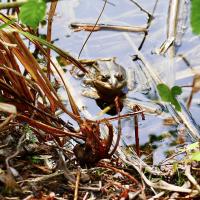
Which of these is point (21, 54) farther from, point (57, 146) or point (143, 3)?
point (143, 3)

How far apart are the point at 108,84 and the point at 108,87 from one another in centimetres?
2

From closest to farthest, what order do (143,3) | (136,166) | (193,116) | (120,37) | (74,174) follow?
(74,174) → (136,166) → (193,116) → (120,37) → (143,3)

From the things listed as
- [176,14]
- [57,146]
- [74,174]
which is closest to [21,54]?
[57,146]

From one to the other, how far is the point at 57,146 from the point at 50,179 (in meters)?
0.19

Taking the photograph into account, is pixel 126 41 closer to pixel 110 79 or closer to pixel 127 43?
pixel 127 43

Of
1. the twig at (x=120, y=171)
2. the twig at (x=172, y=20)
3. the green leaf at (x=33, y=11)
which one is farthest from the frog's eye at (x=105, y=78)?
the green leaf at (x=33, y=11)

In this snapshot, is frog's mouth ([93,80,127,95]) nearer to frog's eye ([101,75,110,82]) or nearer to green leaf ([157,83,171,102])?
frog's eye ([101,75,110,82])

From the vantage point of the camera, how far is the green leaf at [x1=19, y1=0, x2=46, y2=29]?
Result: 4.19ft

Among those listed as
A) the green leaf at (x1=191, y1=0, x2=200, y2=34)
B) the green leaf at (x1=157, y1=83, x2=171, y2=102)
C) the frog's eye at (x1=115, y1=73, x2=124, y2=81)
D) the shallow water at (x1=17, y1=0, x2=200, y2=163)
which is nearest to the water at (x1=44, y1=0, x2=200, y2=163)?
the shallow water at (x1=17, y1=0, x2=200, y2=163)

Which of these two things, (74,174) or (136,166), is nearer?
(74,174)

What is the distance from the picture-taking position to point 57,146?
65.7 inches

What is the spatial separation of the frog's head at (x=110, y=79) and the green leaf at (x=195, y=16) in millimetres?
1459

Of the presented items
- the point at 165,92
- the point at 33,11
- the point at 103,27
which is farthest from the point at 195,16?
the point at 103,27

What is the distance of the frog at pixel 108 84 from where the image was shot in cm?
262
